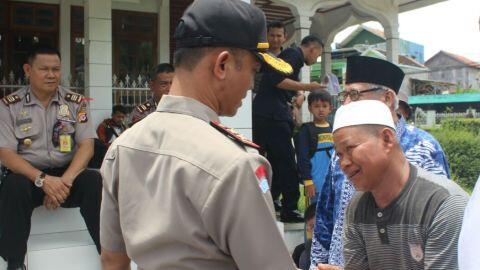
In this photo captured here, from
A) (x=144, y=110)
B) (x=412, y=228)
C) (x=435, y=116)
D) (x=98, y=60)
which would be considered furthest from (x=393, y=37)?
(x=412, y=228)

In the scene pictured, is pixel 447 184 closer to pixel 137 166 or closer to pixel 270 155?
pixel 137 166

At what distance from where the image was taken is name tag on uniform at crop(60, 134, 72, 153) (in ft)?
12.2

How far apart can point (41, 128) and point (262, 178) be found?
3.02 meters

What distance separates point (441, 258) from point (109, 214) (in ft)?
3.34

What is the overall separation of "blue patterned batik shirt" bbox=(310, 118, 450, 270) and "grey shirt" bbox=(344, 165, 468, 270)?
0.37 metres

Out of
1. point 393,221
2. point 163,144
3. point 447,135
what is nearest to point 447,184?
point 393,221

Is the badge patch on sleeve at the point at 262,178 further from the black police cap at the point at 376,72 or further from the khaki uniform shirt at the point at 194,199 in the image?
the black police cap at the point at 376,72

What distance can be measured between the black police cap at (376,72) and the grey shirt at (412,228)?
2.24 feet

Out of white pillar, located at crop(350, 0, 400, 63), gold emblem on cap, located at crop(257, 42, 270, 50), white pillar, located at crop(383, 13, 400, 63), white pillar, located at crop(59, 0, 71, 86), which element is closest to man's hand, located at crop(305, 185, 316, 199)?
gold emblem on cap, located at crop(257, 42, 270, 50)

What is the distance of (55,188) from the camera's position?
3.45 metres

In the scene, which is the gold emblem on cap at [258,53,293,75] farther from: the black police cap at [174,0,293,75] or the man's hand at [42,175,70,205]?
the man's hand at [42,175,70,205]

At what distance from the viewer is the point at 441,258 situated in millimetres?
1558

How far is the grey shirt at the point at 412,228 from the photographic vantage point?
1.56 meters

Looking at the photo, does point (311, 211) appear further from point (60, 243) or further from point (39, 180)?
point (39, 180)
